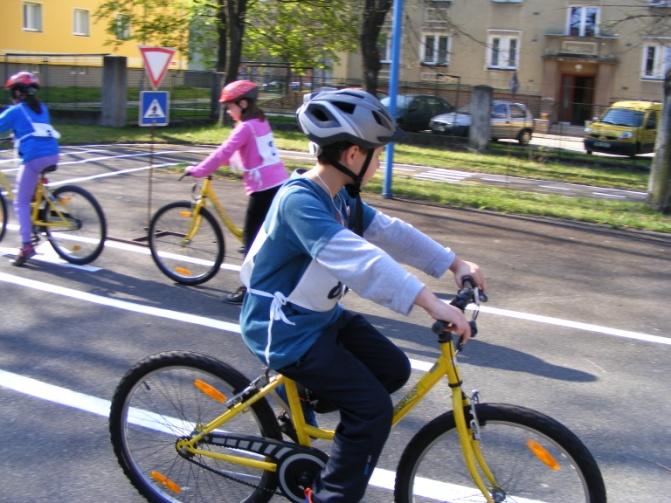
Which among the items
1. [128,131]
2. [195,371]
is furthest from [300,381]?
[128,131]

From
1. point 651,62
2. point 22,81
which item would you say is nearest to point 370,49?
point 22,81

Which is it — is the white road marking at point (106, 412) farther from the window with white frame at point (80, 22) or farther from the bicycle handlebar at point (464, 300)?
the window with white frame at point (80, 22)

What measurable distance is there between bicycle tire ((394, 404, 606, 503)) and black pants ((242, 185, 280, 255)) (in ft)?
14.6

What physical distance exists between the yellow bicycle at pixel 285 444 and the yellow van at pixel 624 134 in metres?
25.7

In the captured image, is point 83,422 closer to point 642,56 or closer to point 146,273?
point 146,273

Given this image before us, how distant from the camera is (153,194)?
42.9 ft

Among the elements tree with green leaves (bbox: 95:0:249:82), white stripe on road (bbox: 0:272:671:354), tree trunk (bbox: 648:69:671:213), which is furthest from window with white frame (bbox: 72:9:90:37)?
white stripe on road (bbox: 0:272:671:354)

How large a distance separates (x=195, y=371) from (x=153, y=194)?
9.98m

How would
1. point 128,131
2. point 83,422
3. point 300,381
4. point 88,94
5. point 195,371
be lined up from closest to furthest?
point 300,381, point 195,371, point 83,422, point 128,131, point 88,94

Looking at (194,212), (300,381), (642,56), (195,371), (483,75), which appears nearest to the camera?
(300,381)

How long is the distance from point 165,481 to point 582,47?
154ft

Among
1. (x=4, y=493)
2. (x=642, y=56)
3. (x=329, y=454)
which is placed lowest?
(x=4, y=493)

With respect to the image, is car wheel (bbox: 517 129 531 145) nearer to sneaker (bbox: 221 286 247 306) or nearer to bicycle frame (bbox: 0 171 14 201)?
bicycle frame (bbox: 0 171 14 201)

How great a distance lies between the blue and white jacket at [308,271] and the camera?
284 centimetres
